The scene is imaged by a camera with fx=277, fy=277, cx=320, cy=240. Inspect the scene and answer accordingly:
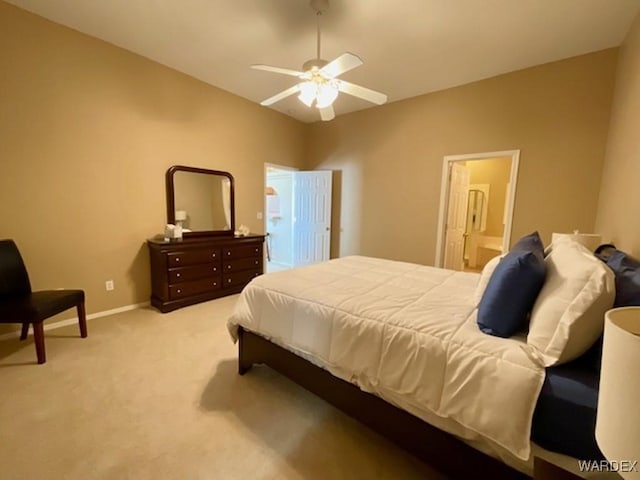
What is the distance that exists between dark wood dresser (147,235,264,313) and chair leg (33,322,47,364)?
114 cm

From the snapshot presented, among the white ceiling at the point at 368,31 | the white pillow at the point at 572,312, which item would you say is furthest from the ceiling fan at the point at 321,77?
the white pillow at the point at 572,312

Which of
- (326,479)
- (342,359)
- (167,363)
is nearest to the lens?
(326,479)

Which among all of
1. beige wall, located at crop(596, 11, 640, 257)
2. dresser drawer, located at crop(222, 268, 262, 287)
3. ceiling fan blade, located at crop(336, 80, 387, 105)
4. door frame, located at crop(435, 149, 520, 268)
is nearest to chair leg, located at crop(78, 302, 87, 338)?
dresser drawer, located at crop(222, 268, 262, 287)

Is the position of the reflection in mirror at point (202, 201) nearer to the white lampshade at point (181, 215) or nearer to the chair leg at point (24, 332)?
the white lampshade at point (181, 215)

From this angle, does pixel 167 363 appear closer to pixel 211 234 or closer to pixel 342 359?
pixel 342 359

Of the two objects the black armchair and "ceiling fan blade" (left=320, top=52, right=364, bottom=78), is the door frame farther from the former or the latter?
the black armchair

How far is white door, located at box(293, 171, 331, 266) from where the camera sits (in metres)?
5.09

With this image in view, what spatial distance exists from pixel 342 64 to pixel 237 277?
9.98 ft

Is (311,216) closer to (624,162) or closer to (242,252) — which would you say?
(242,252)

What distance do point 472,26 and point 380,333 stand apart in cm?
290

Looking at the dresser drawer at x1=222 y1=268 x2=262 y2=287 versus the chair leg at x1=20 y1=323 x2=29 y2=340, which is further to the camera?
the dresser drawer at x1=222 y1=268 x2=262 y2=287

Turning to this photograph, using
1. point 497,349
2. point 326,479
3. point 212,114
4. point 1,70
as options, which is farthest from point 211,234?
point 497,349

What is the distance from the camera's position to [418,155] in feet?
13.6

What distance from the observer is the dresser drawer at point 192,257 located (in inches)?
129
